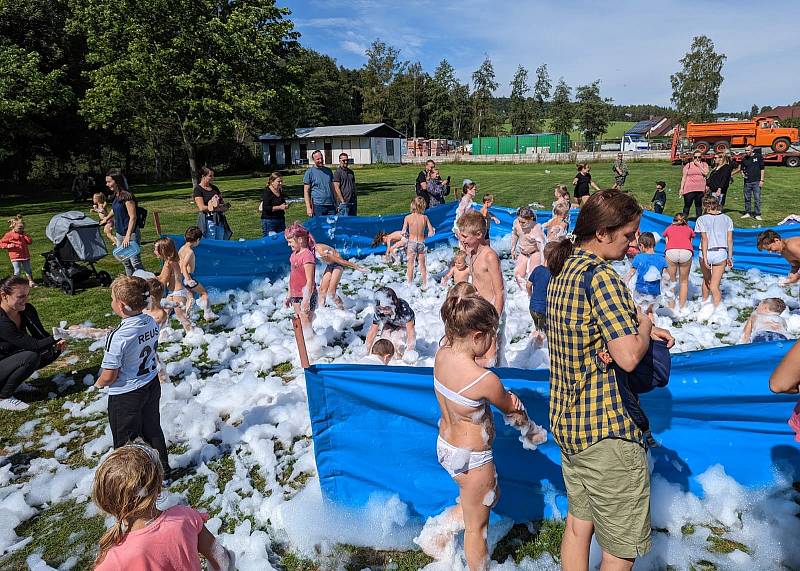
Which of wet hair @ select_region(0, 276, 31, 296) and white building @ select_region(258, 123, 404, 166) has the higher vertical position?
white building @ select_region(258, 123, 404, 166)

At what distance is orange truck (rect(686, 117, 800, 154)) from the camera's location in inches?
1448

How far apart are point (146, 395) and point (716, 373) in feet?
13.4

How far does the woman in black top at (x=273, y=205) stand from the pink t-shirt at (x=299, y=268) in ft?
11.4

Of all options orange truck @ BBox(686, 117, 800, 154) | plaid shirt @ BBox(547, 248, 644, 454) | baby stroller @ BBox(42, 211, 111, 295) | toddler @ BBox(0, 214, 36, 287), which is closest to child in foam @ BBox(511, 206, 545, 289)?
plaid shirt @ BBox(547, 248, 644, 454)

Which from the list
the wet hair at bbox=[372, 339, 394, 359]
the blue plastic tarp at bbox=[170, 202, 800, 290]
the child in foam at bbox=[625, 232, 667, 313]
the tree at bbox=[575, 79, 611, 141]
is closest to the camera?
the wet hair at bbox=[372, 339, 394, 359]

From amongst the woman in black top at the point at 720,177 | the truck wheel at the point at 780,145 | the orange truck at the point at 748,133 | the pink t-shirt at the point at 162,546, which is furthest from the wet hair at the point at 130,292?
the truck wheel at the point at 780,145

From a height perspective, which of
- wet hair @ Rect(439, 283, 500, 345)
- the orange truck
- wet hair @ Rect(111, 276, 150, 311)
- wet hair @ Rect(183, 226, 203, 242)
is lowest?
wet hair @ Rect(183, 226, 203, 242)

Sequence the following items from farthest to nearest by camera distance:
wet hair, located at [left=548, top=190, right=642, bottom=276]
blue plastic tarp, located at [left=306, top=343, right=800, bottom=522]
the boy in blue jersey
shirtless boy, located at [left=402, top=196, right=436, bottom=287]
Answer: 1. shirtless boy, located at [left=402, top=196, right=436, bottom=287]
2. the boy in blue jersey
3. blue plastic tarp, located at [left=306, top=343, right=800, bottom=522]
4. wet hair, located at [left=548, top=190, right=642, bottom=276]

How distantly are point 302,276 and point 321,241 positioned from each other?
4.28 m

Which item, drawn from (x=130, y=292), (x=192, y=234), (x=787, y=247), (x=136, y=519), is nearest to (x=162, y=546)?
(x=136, y=519)

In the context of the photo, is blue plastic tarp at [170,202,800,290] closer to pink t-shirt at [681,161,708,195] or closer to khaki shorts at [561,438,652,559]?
pink t-shirt at [681,161,708,195]

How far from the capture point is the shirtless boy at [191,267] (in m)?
8.10

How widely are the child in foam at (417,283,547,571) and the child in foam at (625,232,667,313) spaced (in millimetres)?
5471

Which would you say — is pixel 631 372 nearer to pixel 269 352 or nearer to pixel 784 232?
pixel 269 352
